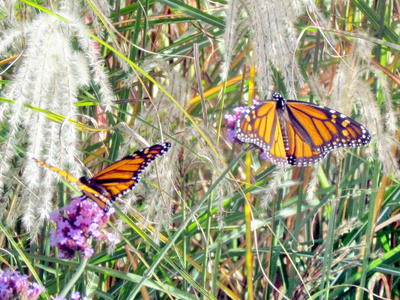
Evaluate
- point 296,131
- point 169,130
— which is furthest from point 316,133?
point 169,130

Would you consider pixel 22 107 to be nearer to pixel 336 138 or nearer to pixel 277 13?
pixel 277 13

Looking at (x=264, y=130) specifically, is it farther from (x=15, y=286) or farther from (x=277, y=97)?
(x=15, y=286)

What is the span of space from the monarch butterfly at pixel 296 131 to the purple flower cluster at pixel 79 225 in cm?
34

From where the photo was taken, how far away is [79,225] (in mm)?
916

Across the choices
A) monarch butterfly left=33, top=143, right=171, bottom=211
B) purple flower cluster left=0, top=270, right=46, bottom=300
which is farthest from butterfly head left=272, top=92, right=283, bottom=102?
purple flower cluster left=0, top=270, right=46, bottom=300

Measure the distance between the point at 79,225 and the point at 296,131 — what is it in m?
0.62

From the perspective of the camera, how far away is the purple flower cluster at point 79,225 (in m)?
0.88

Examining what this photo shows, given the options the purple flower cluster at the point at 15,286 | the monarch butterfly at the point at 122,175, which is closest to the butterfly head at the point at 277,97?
the monarch butterfly at the point at 122,175

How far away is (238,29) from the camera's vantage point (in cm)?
96

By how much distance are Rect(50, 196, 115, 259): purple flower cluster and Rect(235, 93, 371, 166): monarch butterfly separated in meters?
0.34

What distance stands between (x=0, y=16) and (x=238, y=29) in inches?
20.5

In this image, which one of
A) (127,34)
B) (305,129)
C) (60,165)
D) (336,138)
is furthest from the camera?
(127,34)

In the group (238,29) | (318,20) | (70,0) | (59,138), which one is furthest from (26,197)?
(318,20)

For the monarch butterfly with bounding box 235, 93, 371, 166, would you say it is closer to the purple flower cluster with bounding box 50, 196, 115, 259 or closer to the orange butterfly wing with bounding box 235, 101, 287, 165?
the orange butterfly wing with bounding box 235, 101, 287, 165
